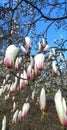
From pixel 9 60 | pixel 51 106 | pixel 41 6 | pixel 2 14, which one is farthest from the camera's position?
pixel 51 106

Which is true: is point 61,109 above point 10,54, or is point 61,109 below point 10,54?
below

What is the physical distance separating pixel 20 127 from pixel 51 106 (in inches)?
194

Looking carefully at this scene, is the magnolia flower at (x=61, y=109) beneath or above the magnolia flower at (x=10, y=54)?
beneath

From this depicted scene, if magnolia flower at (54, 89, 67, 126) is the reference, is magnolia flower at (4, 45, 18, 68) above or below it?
above

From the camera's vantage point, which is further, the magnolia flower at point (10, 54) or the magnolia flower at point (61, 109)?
the magnolia flower at point (10, 54)

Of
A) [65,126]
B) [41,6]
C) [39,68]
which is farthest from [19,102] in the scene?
[65,126]

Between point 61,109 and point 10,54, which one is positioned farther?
point 10,54

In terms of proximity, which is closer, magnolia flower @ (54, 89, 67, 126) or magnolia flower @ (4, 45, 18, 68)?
magnolia flower @ (54, 89, 67, 126)

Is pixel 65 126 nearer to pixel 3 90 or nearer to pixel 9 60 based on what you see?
pixel 9 60

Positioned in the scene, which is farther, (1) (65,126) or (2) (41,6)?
(2) (41,6)

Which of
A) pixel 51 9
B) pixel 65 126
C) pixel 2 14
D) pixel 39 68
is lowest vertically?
pixel 65 126

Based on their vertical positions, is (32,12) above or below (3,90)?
above

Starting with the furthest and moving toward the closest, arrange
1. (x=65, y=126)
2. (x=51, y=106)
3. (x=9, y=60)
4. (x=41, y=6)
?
(x=51, y=106)
(x=41, y=6)
(x=9, y=60)
(x=65, y=126)

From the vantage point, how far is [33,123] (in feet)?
28.6
